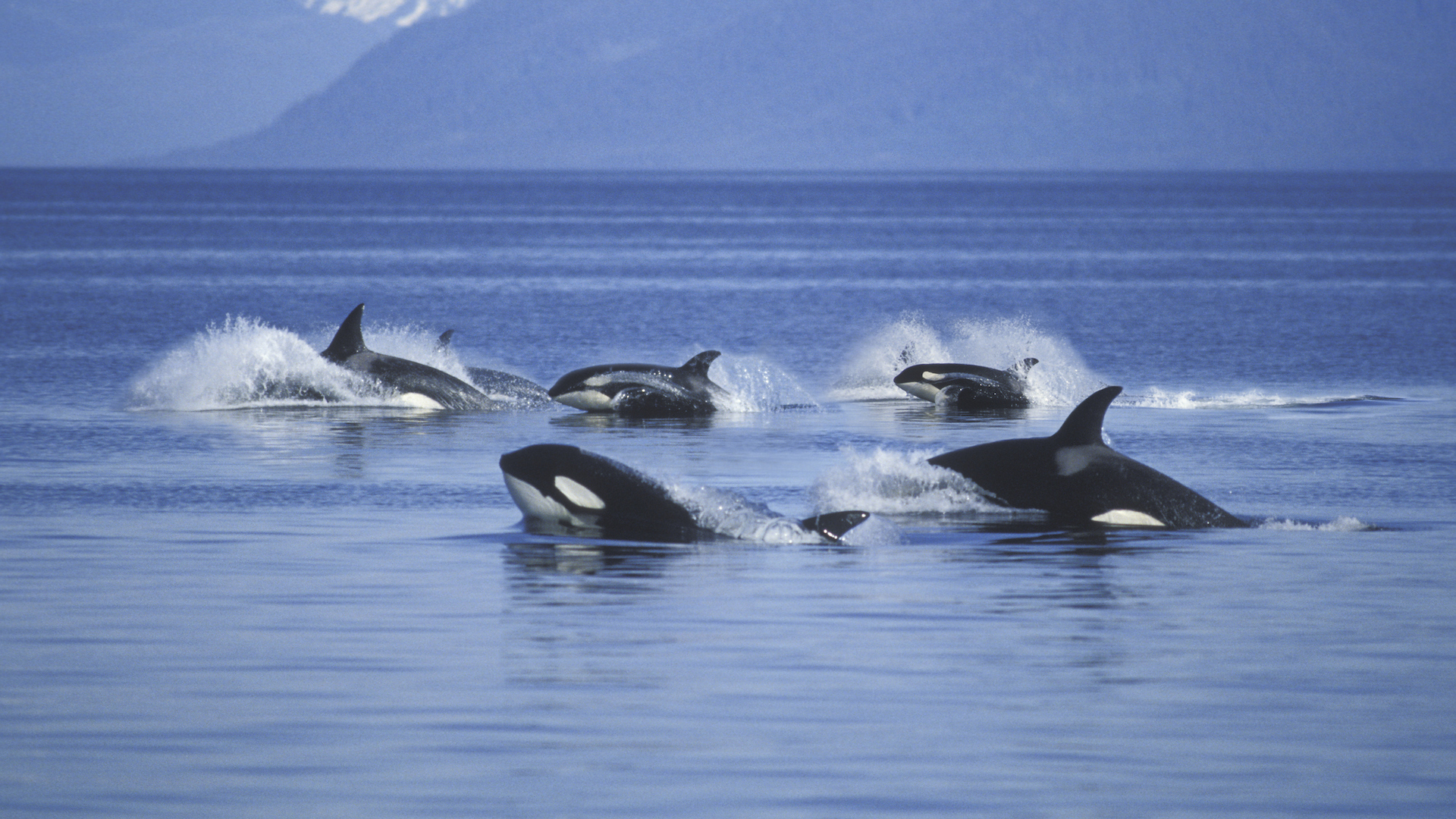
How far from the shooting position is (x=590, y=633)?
445 inches

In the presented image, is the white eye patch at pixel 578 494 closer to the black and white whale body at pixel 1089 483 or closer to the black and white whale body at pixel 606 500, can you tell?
the black and white whale body at pixel 606 500

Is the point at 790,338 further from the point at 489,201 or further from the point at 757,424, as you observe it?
the point at 489,201

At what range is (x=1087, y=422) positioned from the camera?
49.8ft

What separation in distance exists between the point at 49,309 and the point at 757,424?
1098 inches

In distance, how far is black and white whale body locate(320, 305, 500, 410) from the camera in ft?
82.4

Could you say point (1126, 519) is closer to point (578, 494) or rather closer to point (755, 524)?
point (755, 524)

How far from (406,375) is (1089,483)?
40.4 ft

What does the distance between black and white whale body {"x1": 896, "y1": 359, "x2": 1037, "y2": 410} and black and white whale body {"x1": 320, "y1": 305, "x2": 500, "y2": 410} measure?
573 cm

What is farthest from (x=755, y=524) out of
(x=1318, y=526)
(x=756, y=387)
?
(x=756, y=387)

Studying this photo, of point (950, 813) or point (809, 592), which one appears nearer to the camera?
point (950, 813)

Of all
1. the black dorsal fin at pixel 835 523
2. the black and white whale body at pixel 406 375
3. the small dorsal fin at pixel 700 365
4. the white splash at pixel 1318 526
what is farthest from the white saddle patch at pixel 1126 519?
the black and white whale body at pixel 406 375

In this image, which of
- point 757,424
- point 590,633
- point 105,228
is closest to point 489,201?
point 105,228

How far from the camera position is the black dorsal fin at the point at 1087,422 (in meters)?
15.1

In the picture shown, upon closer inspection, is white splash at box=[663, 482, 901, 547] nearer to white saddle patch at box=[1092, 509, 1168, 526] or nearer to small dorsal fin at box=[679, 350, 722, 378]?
white saddle patch at box=[1092, 509, 1168, 526]
